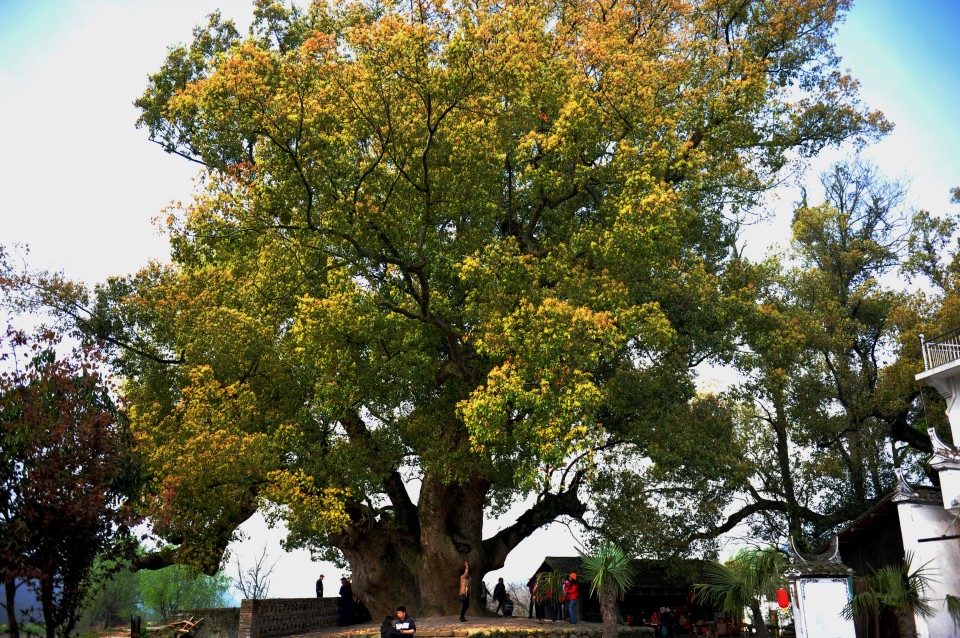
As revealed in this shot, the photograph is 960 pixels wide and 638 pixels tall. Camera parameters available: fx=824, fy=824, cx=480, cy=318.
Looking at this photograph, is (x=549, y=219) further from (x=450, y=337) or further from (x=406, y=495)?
(x=406, y=495)

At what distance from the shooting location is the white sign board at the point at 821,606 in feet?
48.0

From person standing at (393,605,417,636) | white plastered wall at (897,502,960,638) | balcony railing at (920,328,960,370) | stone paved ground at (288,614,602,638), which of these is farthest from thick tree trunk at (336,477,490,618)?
balcony railing at (920,328,960,370)

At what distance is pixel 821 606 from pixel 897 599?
9.00ft

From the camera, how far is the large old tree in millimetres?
19953

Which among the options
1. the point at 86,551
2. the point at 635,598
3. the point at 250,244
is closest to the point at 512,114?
the point at 250,244

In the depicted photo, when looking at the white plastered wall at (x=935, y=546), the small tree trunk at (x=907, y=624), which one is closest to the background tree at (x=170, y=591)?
the white plastered wall at (x=935, y=546)

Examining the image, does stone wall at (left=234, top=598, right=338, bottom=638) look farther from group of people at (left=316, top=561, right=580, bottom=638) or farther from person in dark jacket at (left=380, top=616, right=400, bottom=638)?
person in dark jacket at (left=380, top=616, right=400, bottom=638)

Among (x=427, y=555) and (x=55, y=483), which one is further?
(x=427, y=555)

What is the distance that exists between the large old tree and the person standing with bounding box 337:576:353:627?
1.04 ft

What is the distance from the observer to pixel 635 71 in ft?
73.3

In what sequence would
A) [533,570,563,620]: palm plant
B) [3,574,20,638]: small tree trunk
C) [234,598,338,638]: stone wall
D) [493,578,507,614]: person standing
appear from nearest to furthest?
[3,574,20,638]: small tree trunk
[234,598,338,638]: stone wall
[533,570,563,620]: palm plant
[493,578,507,614]: person standing

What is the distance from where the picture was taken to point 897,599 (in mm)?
16531

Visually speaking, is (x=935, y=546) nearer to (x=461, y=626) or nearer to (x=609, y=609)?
(x=609, y=609)

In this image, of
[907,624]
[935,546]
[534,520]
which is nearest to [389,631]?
[907,624]
